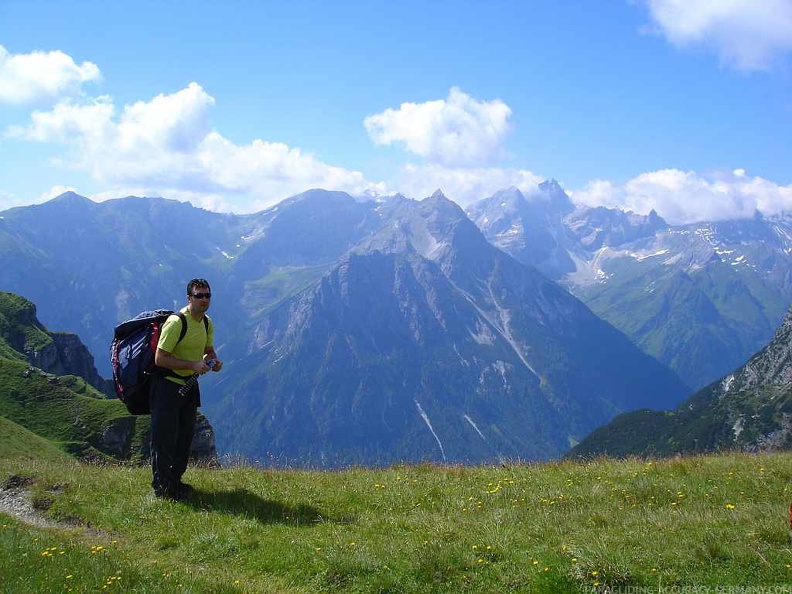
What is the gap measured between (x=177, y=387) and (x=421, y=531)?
6554 mm

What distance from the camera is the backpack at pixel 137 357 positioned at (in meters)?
14.0

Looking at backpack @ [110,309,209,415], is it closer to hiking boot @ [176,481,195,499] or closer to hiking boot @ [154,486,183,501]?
hiking boot @ [154,486,183,501]

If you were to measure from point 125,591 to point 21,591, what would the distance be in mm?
1394

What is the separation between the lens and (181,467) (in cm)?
1454

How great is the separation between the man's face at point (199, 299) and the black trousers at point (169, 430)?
182cm

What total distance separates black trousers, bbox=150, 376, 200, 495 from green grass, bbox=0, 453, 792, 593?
2.23ft

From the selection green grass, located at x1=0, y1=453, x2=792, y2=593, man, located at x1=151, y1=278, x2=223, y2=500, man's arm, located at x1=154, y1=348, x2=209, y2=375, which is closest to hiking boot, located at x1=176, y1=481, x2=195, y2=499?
man, located at x1=151, y1=278, x2=223, y2=500

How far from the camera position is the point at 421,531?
1159 cm

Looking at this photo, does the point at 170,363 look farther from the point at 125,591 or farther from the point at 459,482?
the point at 459,482

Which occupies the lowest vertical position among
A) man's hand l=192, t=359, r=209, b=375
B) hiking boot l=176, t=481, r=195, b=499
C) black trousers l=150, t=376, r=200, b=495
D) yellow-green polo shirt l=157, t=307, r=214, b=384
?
hiking boot l=176, t=481, r=195, b=499

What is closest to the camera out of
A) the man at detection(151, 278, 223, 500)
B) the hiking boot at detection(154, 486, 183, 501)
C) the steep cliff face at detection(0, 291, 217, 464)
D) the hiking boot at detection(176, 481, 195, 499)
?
the man at detection(151, 278, 223, 500)

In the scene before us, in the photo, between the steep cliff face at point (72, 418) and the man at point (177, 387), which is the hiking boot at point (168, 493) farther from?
the steep cliff face at point (72, 418)

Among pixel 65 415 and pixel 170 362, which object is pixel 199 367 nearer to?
pixel 170 362

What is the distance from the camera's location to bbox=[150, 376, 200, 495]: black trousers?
1402 centimetres
